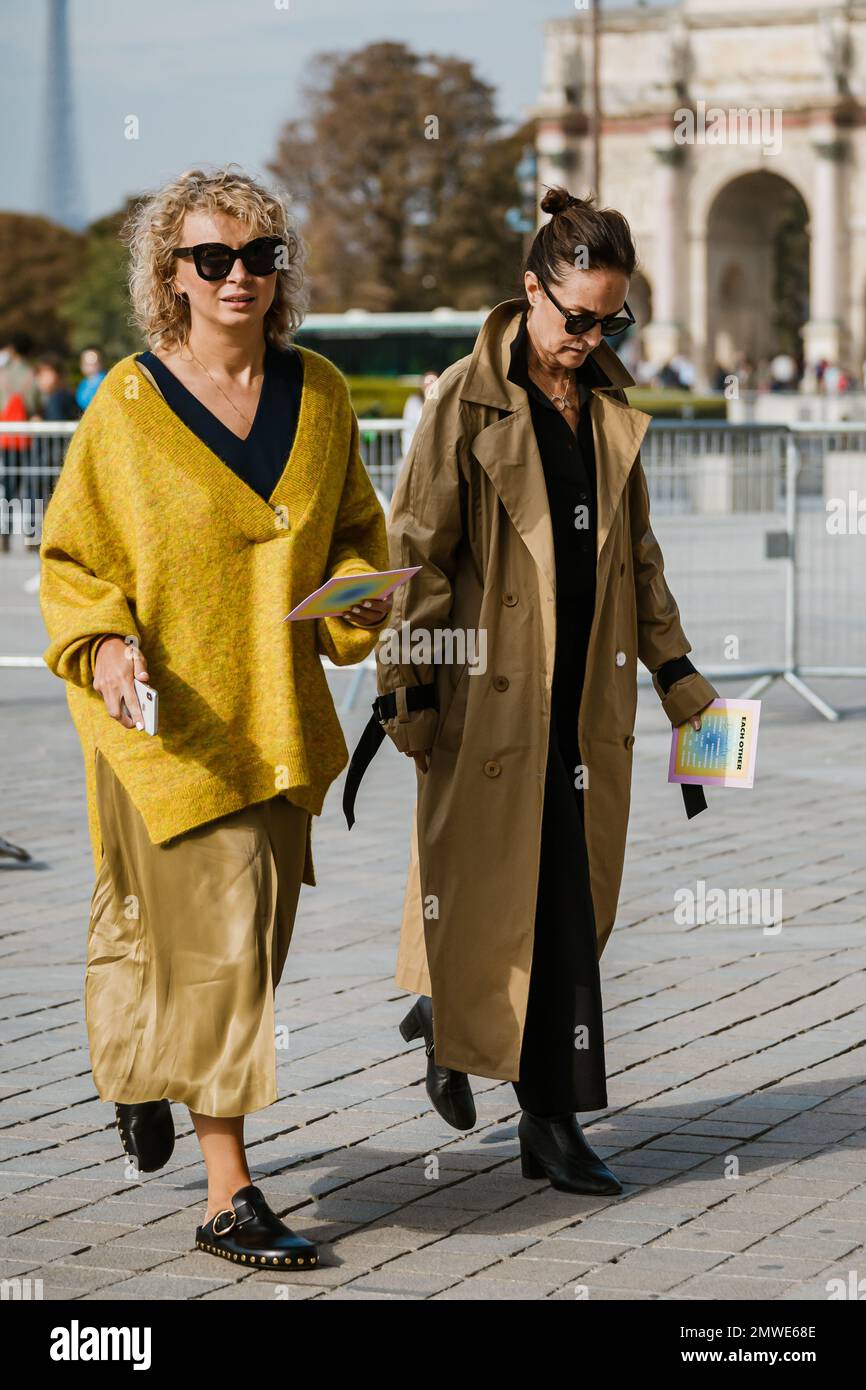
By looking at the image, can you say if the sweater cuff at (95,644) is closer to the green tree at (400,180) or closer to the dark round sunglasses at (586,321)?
the dark round sunglasses at (586,321)

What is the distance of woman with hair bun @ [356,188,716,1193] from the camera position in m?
4.83

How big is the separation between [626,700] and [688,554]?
9.77 meters

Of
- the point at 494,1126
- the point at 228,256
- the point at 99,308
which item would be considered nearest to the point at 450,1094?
the point at 494,1126

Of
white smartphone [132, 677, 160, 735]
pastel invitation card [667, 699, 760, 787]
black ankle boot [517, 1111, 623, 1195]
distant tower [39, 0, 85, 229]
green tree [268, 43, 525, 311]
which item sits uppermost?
distant tower [39, 0, 85, 229]

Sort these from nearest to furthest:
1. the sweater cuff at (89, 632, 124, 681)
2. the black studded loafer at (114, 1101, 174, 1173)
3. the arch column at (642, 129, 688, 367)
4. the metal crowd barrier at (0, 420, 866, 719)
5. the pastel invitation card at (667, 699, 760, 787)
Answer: the sweater cuff at (89, 632, 124, 681), the black studded loafer at (114, 1101, 174, 1173), the pastel invitation card at (667, 699, 760, 787), the metal crowd barrier at (0, 420, 866, 719), the arch column at (642, 129, 688, 367)

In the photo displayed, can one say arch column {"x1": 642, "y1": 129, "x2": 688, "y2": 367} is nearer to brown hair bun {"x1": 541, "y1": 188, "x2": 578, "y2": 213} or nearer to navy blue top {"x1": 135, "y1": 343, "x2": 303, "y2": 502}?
brown hair bun {"x1": 541, "y1": 188, "x2": 578, "y2": 213}

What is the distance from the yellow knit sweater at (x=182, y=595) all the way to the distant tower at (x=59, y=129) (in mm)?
150068

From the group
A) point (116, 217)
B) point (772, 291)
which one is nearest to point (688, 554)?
point (772, 291)

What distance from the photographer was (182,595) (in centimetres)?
439

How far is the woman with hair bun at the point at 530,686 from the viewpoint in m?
4.83

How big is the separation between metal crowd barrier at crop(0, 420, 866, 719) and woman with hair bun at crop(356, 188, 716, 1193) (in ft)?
23.6

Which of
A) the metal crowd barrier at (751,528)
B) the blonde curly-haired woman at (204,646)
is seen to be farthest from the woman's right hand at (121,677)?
the metal crowd barrier at (751,528)

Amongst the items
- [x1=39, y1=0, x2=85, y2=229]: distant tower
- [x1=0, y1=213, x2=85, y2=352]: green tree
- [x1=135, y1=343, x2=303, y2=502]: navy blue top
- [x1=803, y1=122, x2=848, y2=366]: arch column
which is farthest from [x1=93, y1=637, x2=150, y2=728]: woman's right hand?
[x1=39, y1=0, x2=85, y2=229]: distant tower
